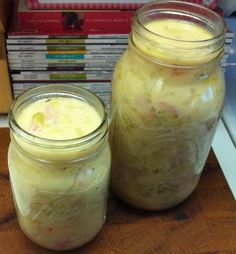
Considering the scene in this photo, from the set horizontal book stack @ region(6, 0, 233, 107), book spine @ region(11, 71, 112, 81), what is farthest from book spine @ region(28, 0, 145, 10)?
book spine @ region(11, 71, 112, 81)

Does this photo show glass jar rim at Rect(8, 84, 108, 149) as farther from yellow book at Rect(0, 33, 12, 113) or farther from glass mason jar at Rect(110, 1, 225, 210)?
yellow book at Rect(0, 33, 12, 113)

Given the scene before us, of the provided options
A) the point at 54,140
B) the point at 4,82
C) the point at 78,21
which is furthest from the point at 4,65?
the point at 54,140

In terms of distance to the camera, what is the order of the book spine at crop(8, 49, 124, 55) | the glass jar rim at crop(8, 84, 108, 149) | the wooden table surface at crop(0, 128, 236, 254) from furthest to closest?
the book spine at crop(8, 49, 124, 55), the wooden table surface at crop(0, 128, 236, 254), the glass jar rim at crop(8, 84, 108, 149)

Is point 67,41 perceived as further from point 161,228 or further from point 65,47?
point 161,228

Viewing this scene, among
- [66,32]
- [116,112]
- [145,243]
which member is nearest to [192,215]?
[145,243]

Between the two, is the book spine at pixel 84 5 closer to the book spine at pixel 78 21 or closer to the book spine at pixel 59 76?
the book spine at pixel 78 21

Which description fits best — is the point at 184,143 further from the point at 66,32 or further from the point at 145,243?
the point at 66,32

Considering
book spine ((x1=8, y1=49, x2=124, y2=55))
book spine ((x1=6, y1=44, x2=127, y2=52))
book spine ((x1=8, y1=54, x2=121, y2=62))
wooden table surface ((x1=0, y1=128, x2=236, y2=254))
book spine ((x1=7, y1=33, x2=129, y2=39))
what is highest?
book spine ((x1=7, y1=33, x2=129, y2=39))

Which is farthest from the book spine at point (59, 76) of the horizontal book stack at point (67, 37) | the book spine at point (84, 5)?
the book spine at point (84, 5)
